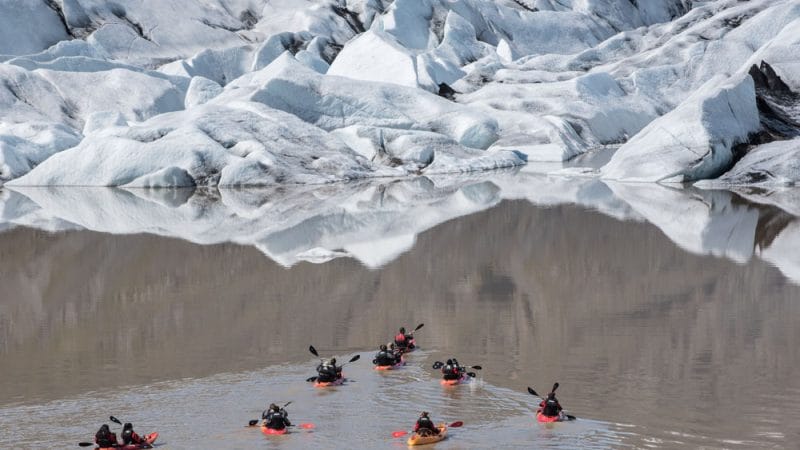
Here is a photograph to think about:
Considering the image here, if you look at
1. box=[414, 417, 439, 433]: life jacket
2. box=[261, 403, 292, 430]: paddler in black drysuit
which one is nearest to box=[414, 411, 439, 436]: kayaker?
box=[414, 417, 439, 433]: life jacket

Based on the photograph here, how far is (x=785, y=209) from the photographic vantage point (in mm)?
37344

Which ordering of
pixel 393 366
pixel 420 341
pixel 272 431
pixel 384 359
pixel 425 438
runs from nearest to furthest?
1. pixel 425 438
2. pixel 272 431
3. pixel 384 359
4. pixel 393 366
5. pixel 420 341

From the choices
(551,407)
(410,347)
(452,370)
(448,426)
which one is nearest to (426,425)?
(448,426)

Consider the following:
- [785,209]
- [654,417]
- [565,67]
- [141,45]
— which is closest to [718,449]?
[654,417]

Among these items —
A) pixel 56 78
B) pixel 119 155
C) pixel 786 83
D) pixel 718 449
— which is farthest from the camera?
pixel 56 78

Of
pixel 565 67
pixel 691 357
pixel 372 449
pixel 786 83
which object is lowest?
pixel 372 449

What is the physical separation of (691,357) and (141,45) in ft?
318

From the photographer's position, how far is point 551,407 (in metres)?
13.5

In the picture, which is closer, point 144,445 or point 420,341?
point 144,445

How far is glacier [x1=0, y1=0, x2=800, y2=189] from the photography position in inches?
2024

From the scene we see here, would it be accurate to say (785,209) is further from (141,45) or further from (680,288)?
(141,45)

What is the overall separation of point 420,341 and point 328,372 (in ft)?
11.0

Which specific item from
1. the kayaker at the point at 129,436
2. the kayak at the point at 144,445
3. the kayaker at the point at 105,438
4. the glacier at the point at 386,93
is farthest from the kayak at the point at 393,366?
the glacier at the point at 386,93

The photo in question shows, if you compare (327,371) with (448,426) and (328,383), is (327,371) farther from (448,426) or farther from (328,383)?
(448,426)
